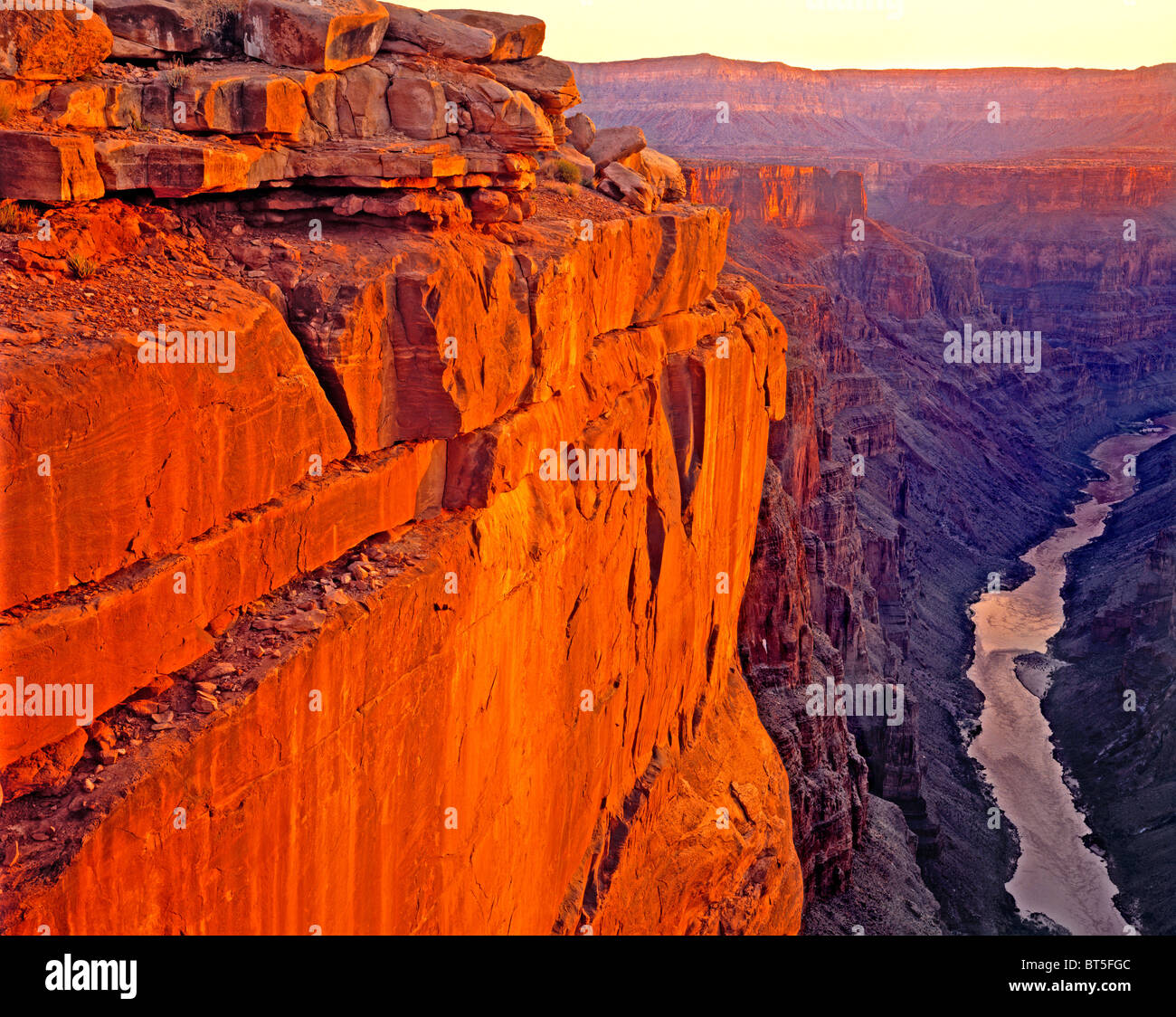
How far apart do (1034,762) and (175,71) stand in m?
47.9

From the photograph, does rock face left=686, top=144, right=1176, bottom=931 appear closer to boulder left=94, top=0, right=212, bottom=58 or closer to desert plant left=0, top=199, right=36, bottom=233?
boulder left=94, top=0, right=212, bottom=58

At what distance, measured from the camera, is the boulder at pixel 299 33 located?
1193 centimetres

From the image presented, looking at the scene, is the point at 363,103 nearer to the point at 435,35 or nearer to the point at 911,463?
the point at 435,35

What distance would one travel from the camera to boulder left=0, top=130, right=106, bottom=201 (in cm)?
934

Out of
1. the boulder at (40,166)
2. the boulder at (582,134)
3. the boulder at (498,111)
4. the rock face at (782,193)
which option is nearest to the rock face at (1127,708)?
the boulder at (582,134)

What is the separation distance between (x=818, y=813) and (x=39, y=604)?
2414cm

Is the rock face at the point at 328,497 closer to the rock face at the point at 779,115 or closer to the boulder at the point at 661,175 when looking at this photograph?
the boulder at the point at 661,175

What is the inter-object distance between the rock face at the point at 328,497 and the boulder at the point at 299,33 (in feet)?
0.12

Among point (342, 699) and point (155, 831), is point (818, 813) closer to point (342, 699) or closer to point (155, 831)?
point (342, 699)

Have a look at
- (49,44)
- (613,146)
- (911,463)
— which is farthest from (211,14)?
(911,463)

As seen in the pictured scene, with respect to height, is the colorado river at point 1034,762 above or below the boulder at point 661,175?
below

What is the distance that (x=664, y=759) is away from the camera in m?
20.0

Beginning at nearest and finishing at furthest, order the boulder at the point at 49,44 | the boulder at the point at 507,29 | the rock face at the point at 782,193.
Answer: the boulder at the point at 49,44
the boulder at the point at 507,29
the rock face at the point at 782,193

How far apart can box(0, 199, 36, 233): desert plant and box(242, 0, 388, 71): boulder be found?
3457mm
